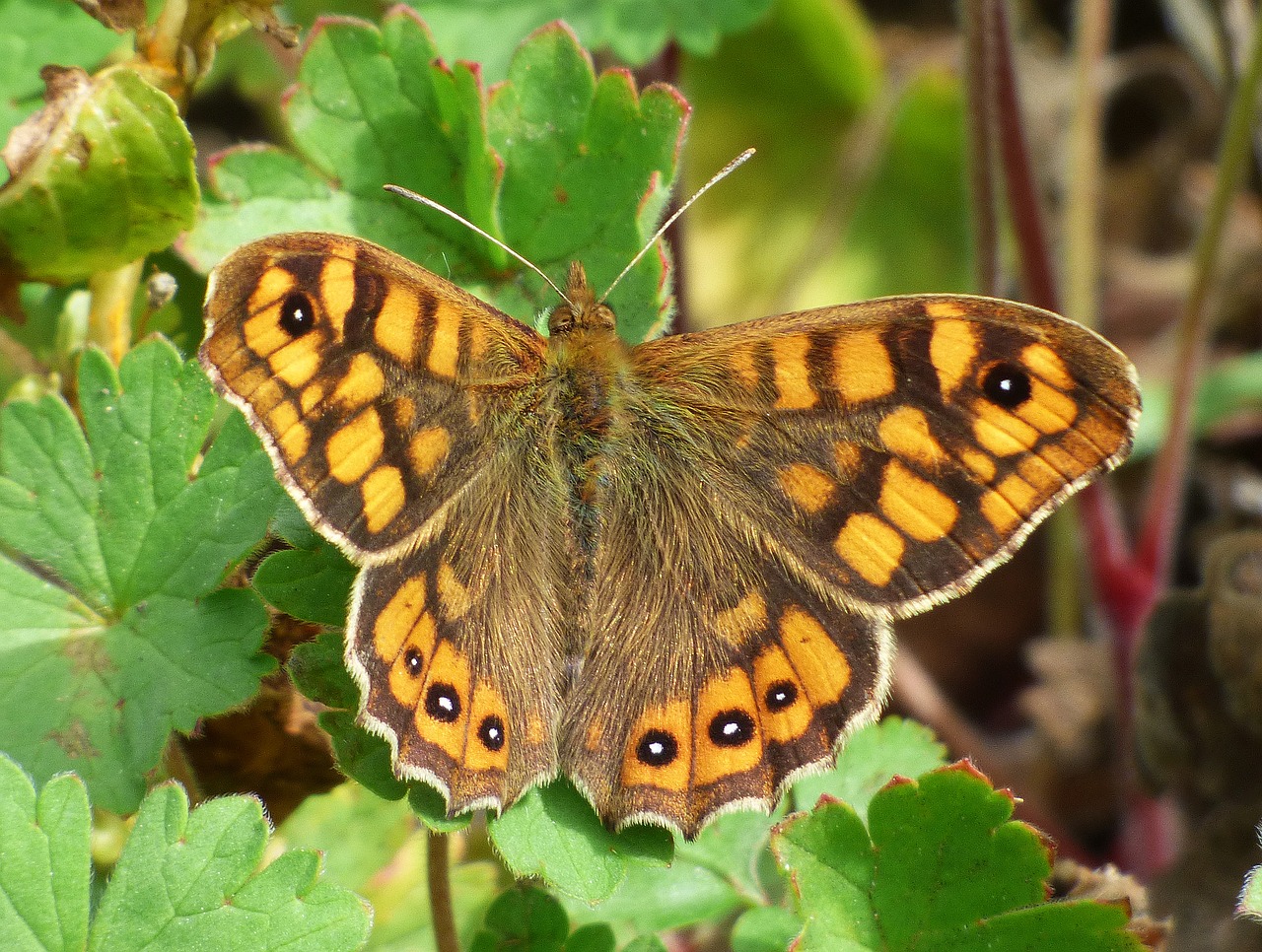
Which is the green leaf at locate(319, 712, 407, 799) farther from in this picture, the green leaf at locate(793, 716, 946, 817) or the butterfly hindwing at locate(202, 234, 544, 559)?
the green leaf at locate(793, 716, 946, 817)

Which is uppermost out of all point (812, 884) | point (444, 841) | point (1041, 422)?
point (1041, 422)

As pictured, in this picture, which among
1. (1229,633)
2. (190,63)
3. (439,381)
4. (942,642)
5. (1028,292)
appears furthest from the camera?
(942,642)

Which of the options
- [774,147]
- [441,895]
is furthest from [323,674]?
[774,147]

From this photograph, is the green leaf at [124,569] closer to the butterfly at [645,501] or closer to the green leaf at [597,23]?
the butterfly at [645,501]

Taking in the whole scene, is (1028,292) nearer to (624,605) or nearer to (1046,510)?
(1046,510)

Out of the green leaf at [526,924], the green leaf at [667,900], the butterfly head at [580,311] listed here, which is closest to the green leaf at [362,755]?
the green leaf at [526,924]

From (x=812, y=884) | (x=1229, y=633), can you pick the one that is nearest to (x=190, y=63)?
(x=812, y=884)
